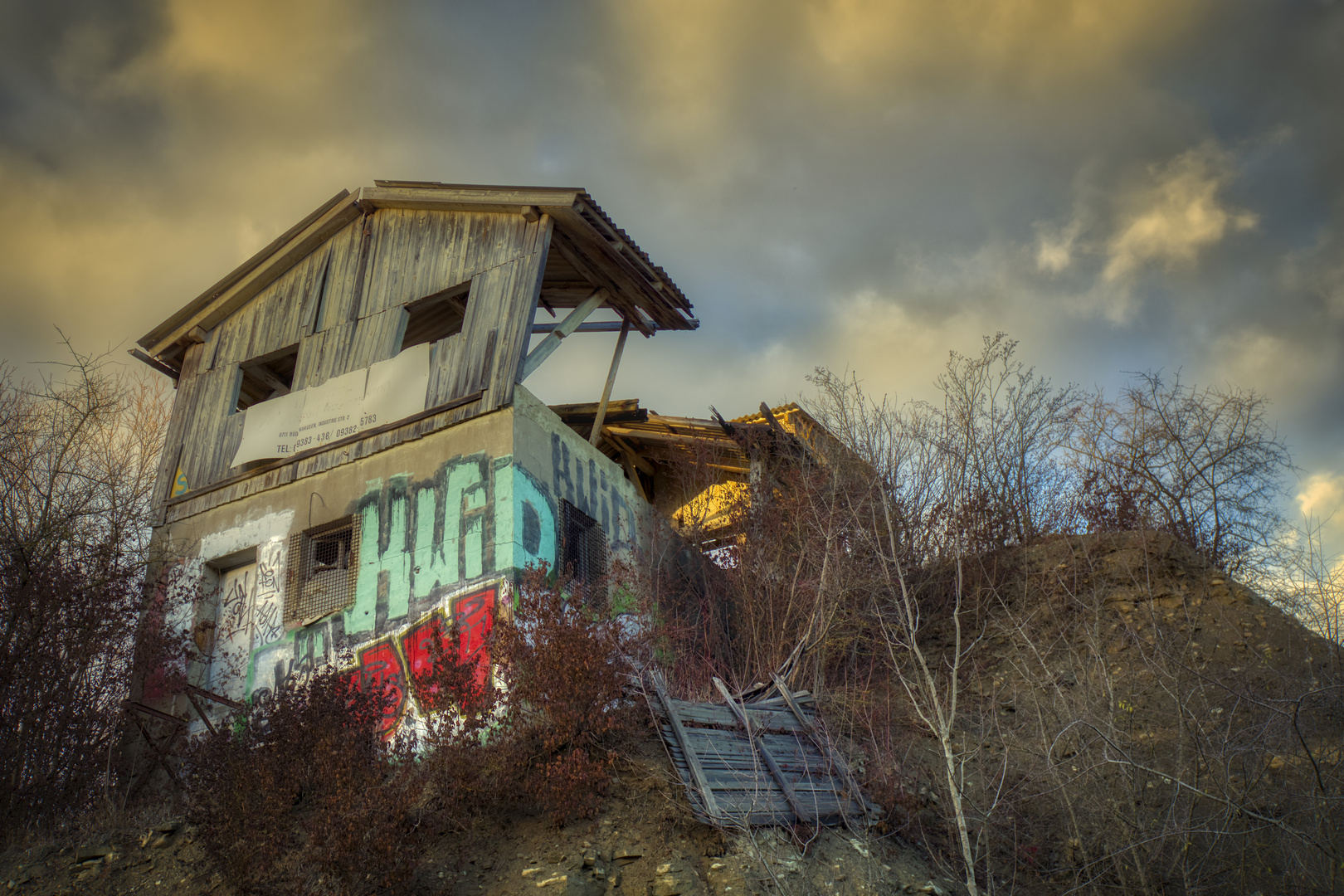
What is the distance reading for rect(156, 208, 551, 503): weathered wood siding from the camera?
11797mm

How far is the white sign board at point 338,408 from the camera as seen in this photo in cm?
1209

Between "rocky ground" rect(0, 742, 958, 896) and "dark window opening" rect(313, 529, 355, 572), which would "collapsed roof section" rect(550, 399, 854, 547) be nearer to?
"dark window opening" rect(313, 529, 355, 572)

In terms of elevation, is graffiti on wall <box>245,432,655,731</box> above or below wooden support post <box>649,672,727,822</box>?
above

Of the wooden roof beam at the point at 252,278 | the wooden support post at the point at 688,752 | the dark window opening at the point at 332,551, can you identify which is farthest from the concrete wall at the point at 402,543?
the wooden roof beam at the point at 252,278

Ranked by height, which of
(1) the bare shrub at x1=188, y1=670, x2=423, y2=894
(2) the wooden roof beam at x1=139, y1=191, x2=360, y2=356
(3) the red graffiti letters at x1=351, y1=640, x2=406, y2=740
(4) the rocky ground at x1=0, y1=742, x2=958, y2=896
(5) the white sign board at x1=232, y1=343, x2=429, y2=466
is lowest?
(4) the rocky ground at x1=0, y1=742, x2=958, y2=896

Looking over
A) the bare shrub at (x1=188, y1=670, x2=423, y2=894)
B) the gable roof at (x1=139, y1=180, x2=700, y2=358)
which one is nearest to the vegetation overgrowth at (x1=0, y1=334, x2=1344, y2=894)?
the bare shrub at (x1=188, y1=670, x2=423, y2=894)

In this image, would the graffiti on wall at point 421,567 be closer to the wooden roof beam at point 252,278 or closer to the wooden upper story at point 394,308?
the wooden upper story at point 394,308

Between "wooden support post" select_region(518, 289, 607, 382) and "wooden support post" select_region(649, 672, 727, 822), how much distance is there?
4.50 m

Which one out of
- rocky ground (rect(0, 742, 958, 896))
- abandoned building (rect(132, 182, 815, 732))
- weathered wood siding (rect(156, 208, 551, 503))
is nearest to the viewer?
A: rocky ground (rect(0, 742, 958, 896))

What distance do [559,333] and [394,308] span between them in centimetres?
257

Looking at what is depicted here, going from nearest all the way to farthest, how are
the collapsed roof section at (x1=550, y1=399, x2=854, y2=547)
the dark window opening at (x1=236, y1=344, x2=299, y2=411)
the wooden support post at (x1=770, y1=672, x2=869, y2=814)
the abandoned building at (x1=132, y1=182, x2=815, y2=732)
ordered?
the wooden support post at (x1=770, y1=672, x2=869, y2=814) → the abandoned building at (x1=132, y1=182, x2=815, y2=732) → the dark window opening at (x1=236, y1=344, x2=299, y2=411) → the collapsed roof section at (x1=550, y1=399, x2=854, y2=547)

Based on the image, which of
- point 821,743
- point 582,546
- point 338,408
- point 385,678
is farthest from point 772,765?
point 338,408

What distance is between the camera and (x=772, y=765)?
8.55m

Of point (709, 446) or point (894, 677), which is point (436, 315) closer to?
point (709, 446)
